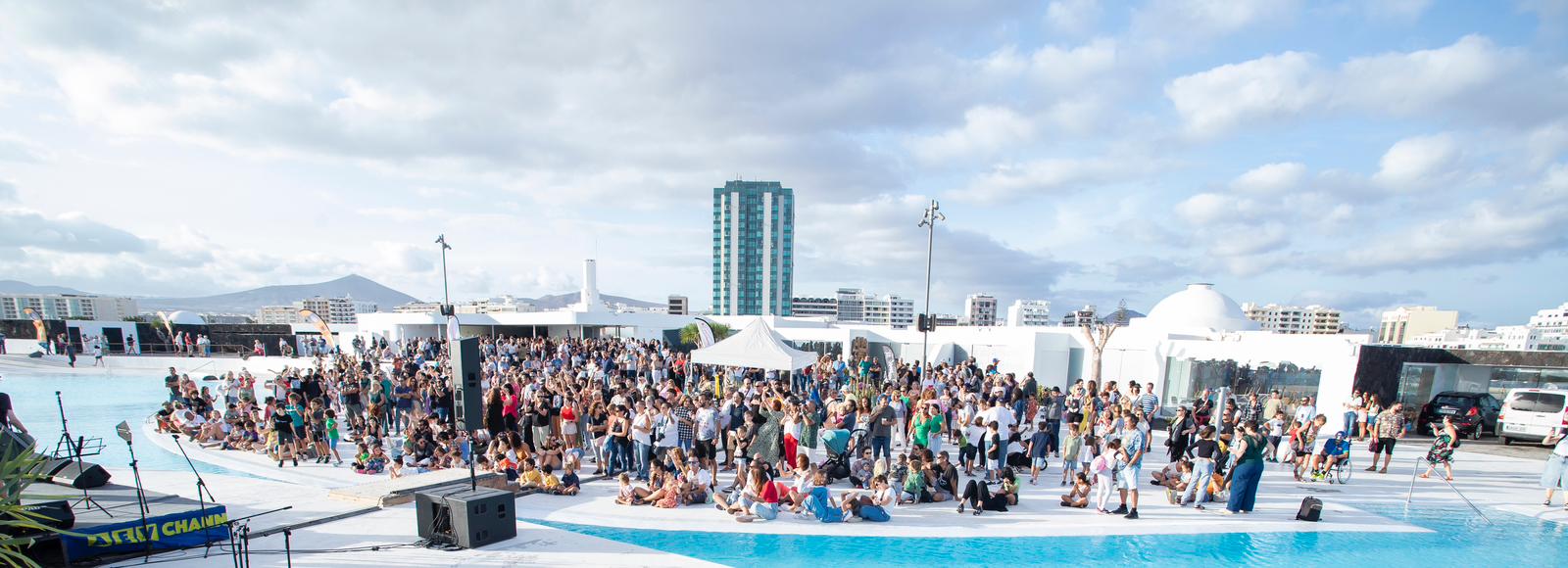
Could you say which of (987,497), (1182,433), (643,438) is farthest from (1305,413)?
(643,438)

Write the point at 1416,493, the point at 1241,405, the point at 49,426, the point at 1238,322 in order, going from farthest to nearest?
the point at 1238,322
the point at 49,426
the point at 1241,405
the point at 1416,493

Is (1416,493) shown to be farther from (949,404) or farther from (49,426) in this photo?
(49,426)

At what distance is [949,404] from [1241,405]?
765cm

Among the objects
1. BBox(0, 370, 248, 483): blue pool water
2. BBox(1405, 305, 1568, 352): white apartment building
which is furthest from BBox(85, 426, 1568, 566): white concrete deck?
BBox(1405, 305, 1568, 352): white apartment building

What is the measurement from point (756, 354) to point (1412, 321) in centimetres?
14627

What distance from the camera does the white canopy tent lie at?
14.6m

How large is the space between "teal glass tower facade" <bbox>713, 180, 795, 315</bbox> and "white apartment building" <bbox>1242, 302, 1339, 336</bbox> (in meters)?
114

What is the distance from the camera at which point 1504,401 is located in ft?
50.4

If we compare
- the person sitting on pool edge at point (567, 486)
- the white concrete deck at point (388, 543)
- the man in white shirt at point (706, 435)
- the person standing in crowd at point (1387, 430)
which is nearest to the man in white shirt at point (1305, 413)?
the person standing in crowd at point (1387, 430)

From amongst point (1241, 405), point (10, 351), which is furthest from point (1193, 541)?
point (10, 351)

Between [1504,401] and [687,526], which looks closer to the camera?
[687,526]

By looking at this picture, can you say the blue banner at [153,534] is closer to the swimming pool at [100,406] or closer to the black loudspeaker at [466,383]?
the black loudspeaker at [466,383]

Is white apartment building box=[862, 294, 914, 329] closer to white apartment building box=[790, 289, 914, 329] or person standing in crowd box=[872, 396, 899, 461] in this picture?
white apartment building box=[790, 289, 914, 329]

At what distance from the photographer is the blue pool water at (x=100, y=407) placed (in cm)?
1405
